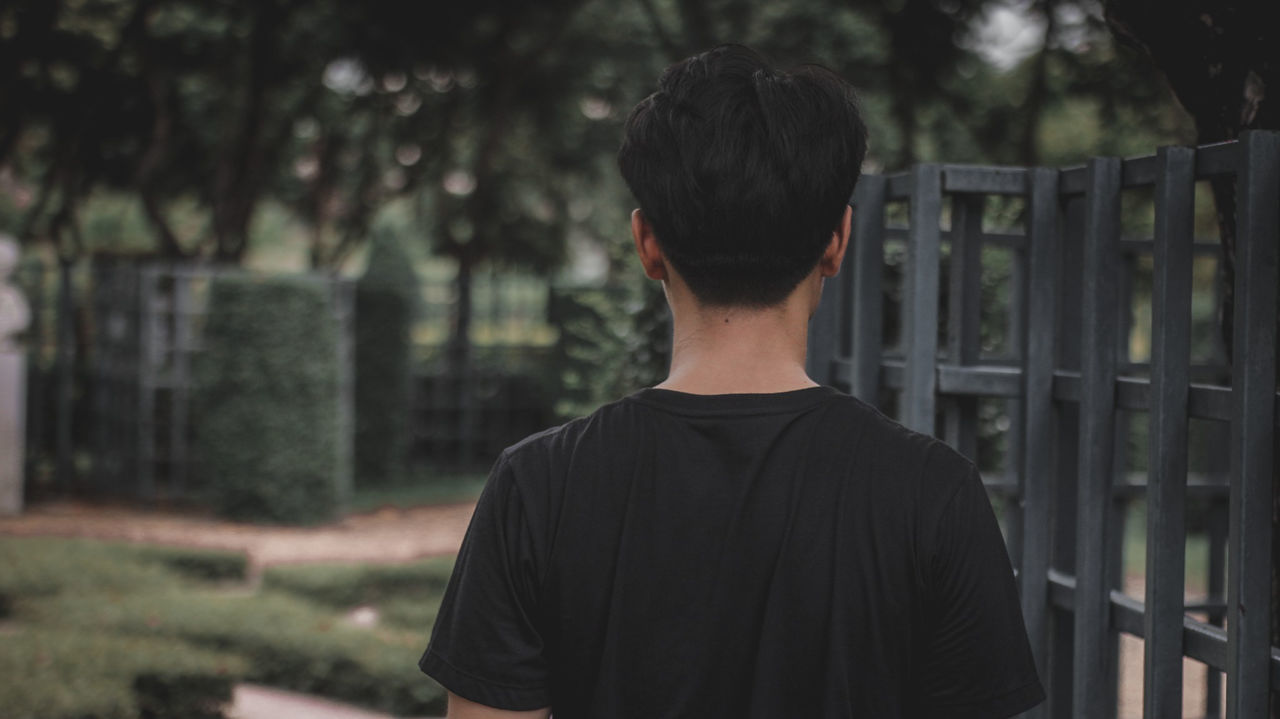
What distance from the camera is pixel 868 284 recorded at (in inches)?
122

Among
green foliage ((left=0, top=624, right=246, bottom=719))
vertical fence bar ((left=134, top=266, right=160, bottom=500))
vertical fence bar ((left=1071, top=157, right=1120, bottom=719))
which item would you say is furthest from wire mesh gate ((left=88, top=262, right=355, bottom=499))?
vertical fence bar ((left=1071, top=157, right=1120, bottom=719))

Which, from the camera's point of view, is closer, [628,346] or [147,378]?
[628,346]

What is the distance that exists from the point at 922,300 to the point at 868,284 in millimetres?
220

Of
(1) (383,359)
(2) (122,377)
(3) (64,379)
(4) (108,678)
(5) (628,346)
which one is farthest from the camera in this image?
(1) (383,359)

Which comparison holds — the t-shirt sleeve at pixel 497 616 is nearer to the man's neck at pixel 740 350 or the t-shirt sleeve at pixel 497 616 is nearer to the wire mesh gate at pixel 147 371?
the man's neck at pixel 740 350

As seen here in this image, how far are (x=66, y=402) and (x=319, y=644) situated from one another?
8.26 m

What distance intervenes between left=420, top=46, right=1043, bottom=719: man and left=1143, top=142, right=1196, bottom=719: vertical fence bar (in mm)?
988

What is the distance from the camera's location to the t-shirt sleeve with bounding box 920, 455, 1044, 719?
53.8 inches

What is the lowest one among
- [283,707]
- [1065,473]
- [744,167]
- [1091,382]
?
[283,707]

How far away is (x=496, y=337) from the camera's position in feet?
52.3

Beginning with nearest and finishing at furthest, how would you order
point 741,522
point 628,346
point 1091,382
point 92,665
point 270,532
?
point 741,522 → point 1091,382 → point 92,665 → point 628,346 → point 270,532

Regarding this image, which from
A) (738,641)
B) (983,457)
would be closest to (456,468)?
(983,457)

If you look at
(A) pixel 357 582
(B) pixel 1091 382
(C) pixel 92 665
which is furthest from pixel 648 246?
(A) pixel 357 582

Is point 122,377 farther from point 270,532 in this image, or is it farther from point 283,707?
point 283,707
